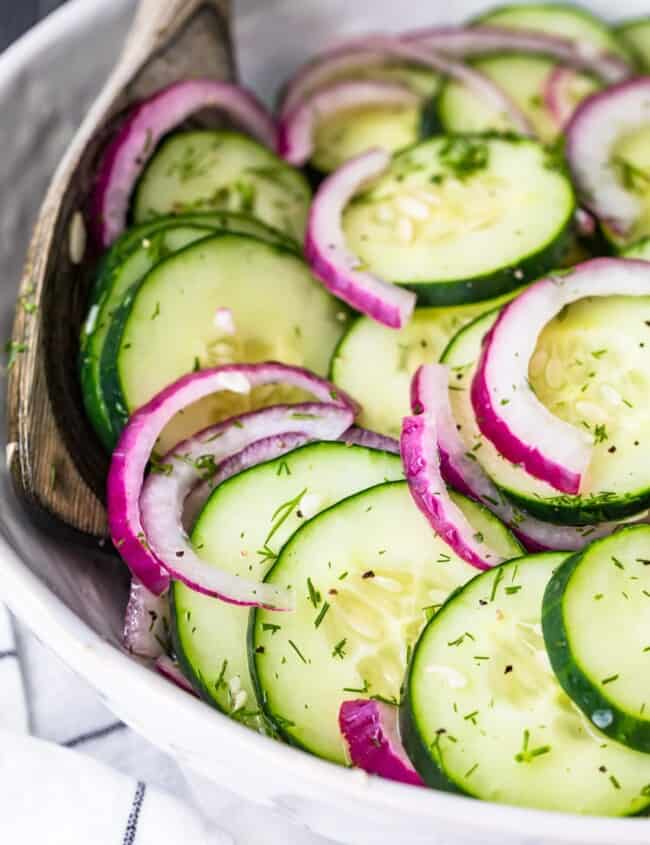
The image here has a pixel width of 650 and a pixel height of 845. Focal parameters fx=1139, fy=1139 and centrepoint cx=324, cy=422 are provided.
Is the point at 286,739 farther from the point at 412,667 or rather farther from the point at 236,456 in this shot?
the point at 236,456

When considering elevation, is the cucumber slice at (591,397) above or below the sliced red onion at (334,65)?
below

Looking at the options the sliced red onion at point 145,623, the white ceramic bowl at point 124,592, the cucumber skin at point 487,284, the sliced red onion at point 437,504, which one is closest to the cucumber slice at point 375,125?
the white ceramic bowl at point 124,592

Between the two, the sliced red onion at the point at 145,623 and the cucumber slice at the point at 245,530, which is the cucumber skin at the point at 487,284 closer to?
the cucumber slice at the point at 245,530

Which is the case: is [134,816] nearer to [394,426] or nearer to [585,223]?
[394,426]

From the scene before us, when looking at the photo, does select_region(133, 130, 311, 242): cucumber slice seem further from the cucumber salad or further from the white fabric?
the white fabric

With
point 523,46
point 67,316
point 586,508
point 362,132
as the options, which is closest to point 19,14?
point 362,132

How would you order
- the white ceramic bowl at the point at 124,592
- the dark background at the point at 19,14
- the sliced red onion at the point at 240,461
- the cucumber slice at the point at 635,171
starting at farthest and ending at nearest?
the dark background at the point at 19,14
the cucumber slice at the point at 635,171
the sliced red onion at the point at 240,461
the white ceramic bowl at the point at 124,592
